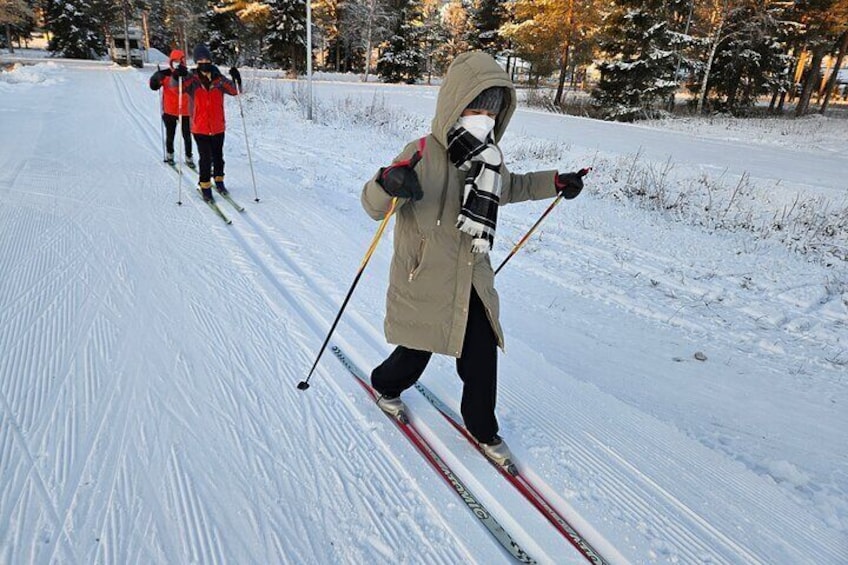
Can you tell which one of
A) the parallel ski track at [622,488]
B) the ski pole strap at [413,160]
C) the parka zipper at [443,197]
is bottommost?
the parallel ski track at [622,488]

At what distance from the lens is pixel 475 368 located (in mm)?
2451

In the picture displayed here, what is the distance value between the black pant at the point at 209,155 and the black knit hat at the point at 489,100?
17.3 feet

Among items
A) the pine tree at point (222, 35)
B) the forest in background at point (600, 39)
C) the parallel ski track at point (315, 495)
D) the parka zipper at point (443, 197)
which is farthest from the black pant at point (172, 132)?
the pine tree at point (222, 35)

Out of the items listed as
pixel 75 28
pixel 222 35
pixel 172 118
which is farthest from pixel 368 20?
pixel 172 118

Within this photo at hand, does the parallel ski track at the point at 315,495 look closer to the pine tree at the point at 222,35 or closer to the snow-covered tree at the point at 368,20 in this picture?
the snow-covered tree at the point at 368,20

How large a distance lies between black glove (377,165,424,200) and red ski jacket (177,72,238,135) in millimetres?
5399

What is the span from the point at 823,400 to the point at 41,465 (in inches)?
201

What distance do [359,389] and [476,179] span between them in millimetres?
1628

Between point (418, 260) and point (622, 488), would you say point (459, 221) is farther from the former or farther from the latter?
point (622, 488)

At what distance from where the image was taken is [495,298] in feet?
8.02

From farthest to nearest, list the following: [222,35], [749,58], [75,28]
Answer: [222,35]
[75,28]
[749,58]

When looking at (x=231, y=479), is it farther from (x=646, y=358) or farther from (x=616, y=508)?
(x=646, y=358)

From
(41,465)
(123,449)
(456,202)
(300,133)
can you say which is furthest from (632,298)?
(300,133)

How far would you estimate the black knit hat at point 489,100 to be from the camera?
214 centimetres
